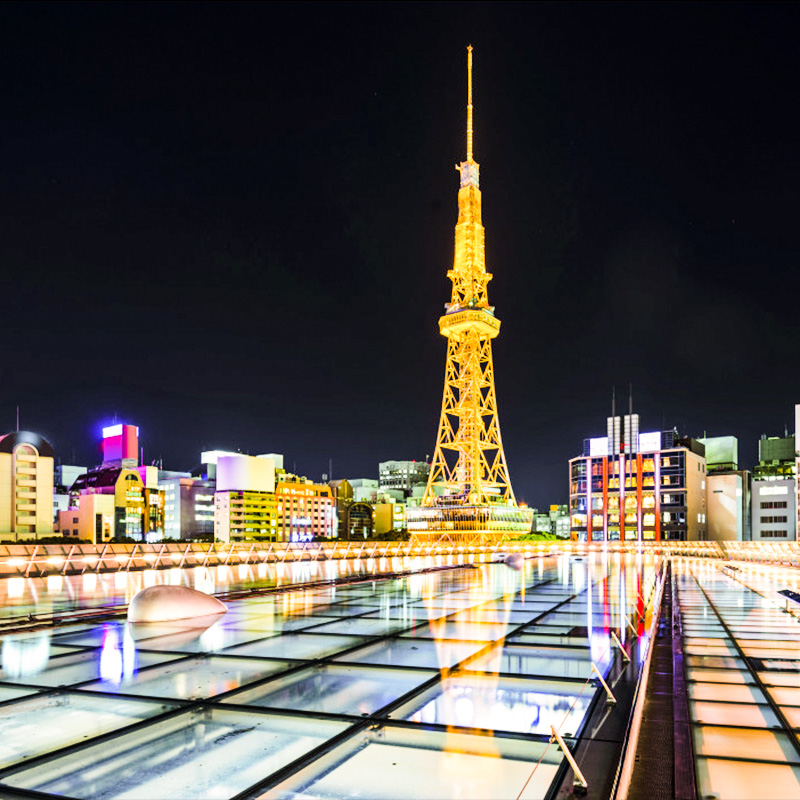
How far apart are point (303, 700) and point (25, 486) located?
12128 centimetres

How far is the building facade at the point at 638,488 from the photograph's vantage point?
5108 inches

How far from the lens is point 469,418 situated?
12662 cm

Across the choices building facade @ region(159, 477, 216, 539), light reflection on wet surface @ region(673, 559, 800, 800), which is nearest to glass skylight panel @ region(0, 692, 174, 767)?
light reflection on wet surface @ region(673, 559, 800, 800)

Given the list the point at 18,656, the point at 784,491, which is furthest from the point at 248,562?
the point at 784,491

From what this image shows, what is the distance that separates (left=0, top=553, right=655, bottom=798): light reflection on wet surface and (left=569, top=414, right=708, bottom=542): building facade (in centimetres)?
11798

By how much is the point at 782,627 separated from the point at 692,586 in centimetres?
1168

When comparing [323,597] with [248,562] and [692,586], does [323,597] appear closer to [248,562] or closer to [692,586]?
[692,586]

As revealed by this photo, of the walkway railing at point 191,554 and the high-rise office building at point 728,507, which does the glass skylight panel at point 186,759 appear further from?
the high-rise office building at point 728,507

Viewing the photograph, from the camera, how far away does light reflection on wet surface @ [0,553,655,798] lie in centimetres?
532

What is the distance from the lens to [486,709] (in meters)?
7.17

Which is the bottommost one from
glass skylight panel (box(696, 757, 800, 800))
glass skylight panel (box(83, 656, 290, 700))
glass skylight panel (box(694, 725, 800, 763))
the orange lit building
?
the orange lit building

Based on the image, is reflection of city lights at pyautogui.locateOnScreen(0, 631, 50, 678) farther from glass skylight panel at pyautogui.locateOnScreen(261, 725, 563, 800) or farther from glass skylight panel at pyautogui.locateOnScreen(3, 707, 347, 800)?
glass skylight panel at pyautogui.locateOnScreen(261, 725, 563, 800)

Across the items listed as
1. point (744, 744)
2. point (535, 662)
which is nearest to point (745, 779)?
point (744, 744)

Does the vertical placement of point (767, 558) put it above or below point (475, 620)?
below
